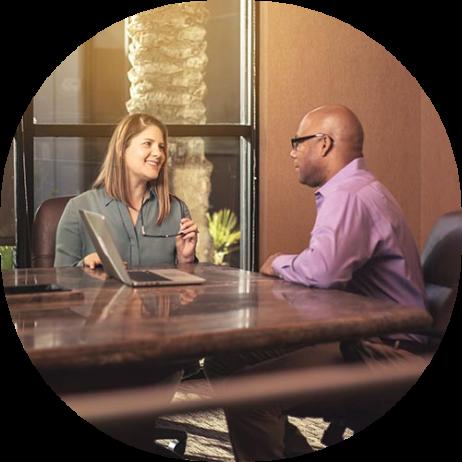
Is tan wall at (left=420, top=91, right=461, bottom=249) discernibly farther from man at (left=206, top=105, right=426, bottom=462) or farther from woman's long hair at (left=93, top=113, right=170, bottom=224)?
man at (left=206, top=105, right=426, bottom=462)

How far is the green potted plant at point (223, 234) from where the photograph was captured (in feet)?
8.79

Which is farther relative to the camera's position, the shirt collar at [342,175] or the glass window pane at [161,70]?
the glass window pane at [161,70]

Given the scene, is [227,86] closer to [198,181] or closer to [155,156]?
[198,181]

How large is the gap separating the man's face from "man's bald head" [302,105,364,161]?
15 mm

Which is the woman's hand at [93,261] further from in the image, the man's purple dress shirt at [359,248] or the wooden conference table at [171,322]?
the man's purple dress shirt at [359,248]

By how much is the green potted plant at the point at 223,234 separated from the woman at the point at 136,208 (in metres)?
0.70

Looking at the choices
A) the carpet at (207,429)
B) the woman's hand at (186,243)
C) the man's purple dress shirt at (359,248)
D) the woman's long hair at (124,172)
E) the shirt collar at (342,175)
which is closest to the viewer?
the man's purple dress shirt at (359,248)

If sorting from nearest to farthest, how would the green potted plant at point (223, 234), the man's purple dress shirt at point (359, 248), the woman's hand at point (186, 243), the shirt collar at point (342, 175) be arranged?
the man's purple dress shirt at point (359, 248) < the shirt collar at point (342, 175) < the woman's hand at point (186, 243) < the green potted plant at point (223, 234)

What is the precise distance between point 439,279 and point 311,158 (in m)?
0.36

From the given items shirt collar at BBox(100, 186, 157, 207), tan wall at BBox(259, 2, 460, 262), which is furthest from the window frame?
shirt collar at BBox(100, 186, 157, 207)

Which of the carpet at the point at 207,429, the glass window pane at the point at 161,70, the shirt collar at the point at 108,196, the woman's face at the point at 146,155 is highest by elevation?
the glass window pane at the point at 161,70

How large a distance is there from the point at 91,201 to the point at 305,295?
0.92 metres

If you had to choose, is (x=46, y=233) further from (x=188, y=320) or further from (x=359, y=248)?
(x=188, y=320)

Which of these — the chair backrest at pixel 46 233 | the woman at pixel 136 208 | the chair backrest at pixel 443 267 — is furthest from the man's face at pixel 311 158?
the chair backrest at pixel 46 233
